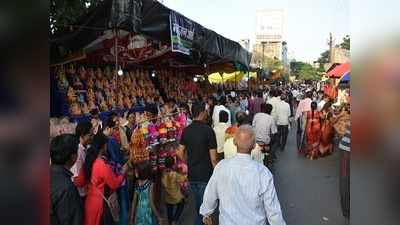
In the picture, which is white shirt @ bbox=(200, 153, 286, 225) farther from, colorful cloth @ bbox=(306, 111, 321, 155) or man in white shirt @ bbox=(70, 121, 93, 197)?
colorful cloth @ bbox=(306, 111, 321, 155)

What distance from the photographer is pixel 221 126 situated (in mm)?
6895

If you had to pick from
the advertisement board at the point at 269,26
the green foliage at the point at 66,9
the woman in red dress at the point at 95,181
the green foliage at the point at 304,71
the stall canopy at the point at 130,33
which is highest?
the advertisement board at the point at 269,26

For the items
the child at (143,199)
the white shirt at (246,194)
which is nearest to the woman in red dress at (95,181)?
the child at (143,199)

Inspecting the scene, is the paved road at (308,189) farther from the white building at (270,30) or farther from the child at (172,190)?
the white building at (270,30)

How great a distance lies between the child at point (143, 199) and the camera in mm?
5027

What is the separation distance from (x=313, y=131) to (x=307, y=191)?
13.5ft

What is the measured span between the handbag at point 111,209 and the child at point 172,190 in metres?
0.76

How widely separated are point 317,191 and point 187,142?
4000 mm

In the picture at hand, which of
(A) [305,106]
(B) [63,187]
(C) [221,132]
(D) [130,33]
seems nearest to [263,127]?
(C) [221,132]

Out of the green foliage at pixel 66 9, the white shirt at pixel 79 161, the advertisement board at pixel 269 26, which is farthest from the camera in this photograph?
the advertisement board at pixel 269 26

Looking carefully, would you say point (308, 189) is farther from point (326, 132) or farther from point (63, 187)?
point (63, 187)

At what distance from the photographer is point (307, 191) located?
27.3 feet
